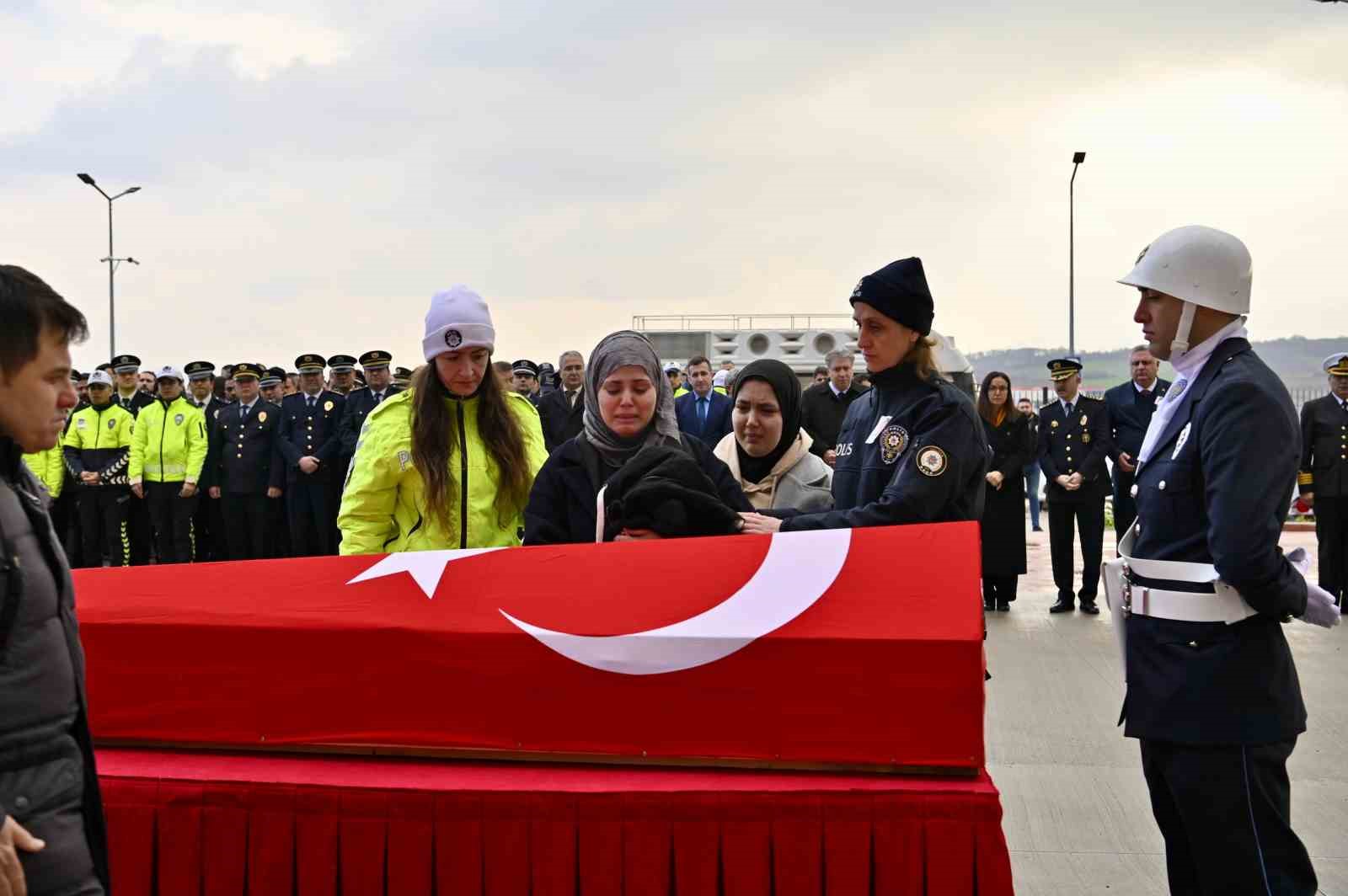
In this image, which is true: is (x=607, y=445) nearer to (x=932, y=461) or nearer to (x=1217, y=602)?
(x=932, y=461)

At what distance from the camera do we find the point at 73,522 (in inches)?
491

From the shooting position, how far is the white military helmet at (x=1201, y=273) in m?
2.70

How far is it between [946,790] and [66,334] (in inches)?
71.2

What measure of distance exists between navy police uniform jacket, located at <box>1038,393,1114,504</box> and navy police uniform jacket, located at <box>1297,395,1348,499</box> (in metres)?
1.38

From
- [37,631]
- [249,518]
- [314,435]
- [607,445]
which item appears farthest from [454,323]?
[249,518]

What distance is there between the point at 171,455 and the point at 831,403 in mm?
6562

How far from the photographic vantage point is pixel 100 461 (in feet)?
38.2

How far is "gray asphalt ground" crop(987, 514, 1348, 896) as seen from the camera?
3596 millimetres

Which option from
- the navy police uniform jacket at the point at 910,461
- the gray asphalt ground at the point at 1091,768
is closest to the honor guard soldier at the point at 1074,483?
the gray asphalt ground at the point at 1091,768

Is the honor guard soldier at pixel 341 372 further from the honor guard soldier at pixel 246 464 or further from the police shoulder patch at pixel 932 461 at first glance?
the police shoulder patch at pixel 932 461

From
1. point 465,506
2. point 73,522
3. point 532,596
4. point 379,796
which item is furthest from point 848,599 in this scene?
point 73,522

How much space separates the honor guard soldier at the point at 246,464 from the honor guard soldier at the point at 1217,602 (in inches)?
399

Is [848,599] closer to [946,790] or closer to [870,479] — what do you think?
[946,790]

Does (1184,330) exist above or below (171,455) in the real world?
above
